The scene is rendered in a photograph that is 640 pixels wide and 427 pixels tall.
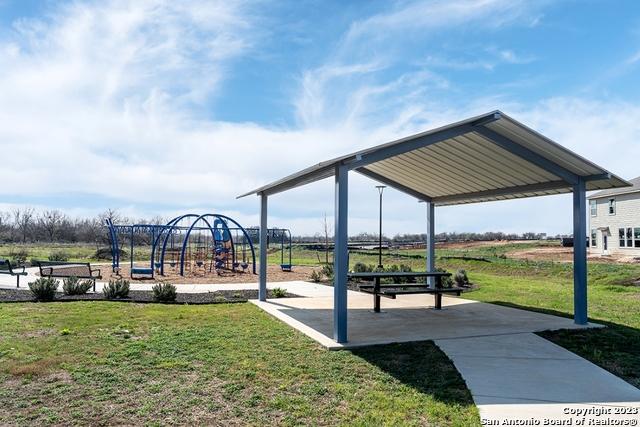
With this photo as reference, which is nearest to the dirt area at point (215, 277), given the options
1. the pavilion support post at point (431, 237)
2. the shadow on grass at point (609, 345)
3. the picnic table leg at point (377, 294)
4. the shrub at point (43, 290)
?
the shrub at point (43, 290)

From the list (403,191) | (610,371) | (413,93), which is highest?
(413,93)

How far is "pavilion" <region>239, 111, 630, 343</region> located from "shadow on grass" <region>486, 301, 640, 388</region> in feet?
2.10

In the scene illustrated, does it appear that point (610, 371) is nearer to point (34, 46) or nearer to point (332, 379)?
point (332, 379)

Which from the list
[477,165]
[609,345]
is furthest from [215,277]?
[609,345]

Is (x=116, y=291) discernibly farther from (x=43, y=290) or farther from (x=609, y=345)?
(x=609, y=345)

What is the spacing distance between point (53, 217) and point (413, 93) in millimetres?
62944

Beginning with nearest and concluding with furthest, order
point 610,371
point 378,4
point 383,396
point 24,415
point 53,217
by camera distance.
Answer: point 24,415 < point 383,396 < point 610,371 < point 378,4 < point 53,217

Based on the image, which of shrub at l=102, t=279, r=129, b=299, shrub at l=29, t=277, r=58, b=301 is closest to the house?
shrub at l=102, t=279, r=129, b=299

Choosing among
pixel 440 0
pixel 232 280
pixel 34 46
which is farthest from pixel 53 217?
pixel 440 0

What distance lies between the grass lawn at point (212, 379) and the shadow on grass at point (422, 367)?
0.01m

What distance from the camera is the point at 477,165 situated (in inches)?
353

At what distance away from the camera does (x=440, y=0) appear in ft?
29.0

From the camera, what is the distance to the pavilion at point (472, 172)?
22.2 ft

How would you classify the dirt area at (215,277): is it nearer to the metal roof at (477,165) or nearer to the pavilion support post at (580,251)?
the metal roof at (477,165)
